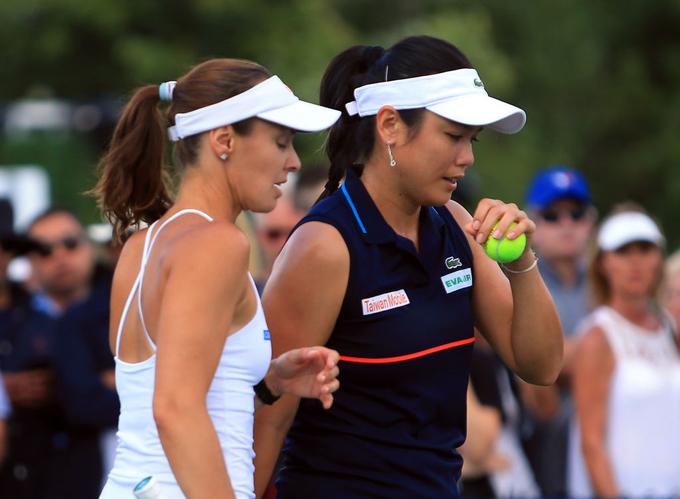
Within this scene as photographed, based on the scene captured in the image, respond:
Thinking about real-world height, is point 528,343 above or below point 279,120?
below

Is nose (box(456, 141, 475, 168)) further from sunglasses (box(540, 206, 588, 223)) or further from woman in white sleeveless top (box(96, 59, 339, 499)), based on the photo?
sunglasses (box(540, 206, 588, 223))

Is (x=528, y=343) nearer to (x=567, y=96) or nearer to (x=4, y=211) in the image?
(x=4, y=211)

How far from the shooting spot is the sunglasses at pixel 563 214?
25.5 ft

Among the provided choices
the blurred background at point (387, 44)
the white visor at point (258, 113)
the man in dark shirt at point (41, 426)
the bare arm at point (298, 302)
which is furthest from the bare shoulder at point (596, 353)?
the blurred background at point (387, 44)

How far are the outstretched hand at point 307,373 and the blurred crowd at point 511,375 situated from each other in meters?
2.49

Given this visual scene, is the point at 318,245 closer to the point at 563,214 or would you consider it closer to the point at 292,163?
the point at 292,163

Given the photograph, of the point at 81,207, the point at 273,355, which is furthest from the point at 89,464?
the point at 81,207

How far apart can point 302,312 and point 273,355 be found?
16 centimetres

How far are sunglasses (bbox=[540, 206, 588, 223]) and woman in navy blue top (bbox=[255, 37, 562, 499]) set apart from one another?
3936 mm

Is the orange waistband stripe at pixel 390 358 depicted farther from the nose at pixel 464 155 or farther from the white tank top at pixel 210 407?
the nose at pixel 464 155

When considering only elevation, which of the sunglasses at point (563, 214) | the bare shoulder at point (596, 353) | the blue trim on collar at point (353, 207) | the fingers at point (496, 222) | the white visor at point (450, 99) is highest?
the white visor at point (450, 99)

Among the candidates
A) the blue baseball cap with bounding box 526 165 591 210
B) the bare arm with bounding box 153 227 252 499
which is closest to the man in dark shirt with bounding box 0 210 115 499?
the blue baseball cap with bounding box 526 165 591 210

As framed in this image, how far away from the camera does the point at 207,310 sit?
3.24 meters

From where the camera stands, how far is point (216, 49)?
21.1 m
